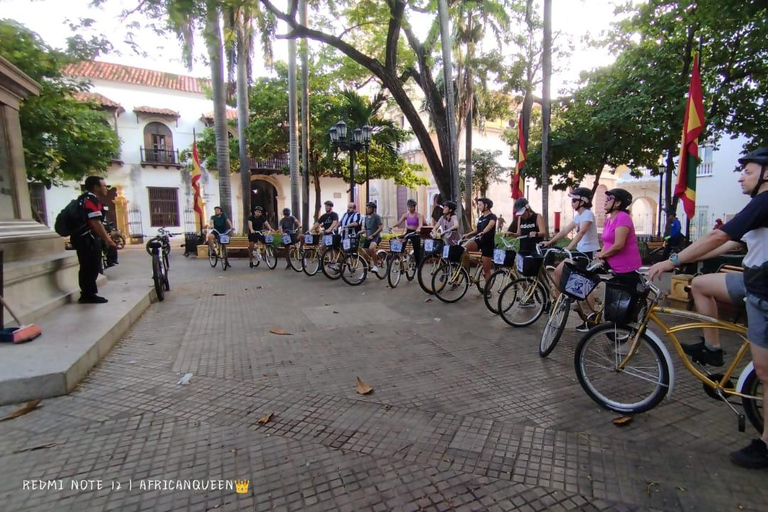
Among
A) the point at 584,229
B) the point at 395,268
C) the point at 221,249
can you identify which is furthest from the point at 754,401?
the point at 221,249

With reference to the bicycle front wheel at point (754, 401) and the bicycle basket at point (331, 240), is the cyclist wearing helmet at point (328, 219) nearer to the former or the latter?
the bicycle basket at point (331, 240)

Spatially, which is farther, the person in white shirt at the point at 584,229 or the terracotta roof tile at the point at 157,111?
the terracotta roof tile at the point at 157,111

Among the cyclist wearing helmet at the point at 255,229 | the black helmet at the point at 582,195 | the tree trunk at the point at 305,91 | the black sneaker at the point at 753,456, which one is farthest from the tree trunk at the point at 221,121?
the black sneaker at the point at 753,456

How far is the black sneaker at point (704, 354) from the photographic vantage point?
3.03 metres

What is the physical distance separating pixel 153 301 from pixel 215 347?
330 cm

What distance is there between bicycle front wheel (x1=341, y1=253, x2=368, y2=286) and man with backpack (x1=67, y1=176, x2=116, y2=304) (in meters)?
4.43

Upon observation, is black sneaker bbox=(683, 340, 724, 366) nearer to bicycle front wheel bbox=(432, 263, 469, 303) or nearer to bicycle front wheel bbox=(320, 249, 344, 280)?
bicycle front wheel bbox=(432, 263, 469, 303)

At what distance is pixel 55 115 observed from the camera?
10516 millimetres

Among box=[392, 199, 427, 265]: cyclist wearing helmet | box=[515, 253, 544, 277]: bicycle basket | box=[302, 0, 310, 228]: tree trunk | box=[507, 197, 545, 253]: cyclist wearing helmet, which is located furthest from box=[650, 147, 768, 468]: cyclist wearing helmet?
box=[302, 0, 310, 228]: tree trunk

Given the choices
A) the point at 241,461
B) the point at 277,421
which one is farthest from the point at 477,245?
the point at 241,461

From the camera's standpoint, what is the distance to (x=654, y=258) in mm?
11680

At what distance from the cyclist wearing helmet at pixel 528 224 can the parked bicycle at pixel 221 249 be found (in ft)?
26.8

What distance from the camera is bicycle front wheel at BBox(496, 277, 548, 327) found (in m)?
5.66

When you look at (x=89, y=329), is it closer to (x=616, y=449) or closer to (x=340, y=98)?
(x=616, y=449)
